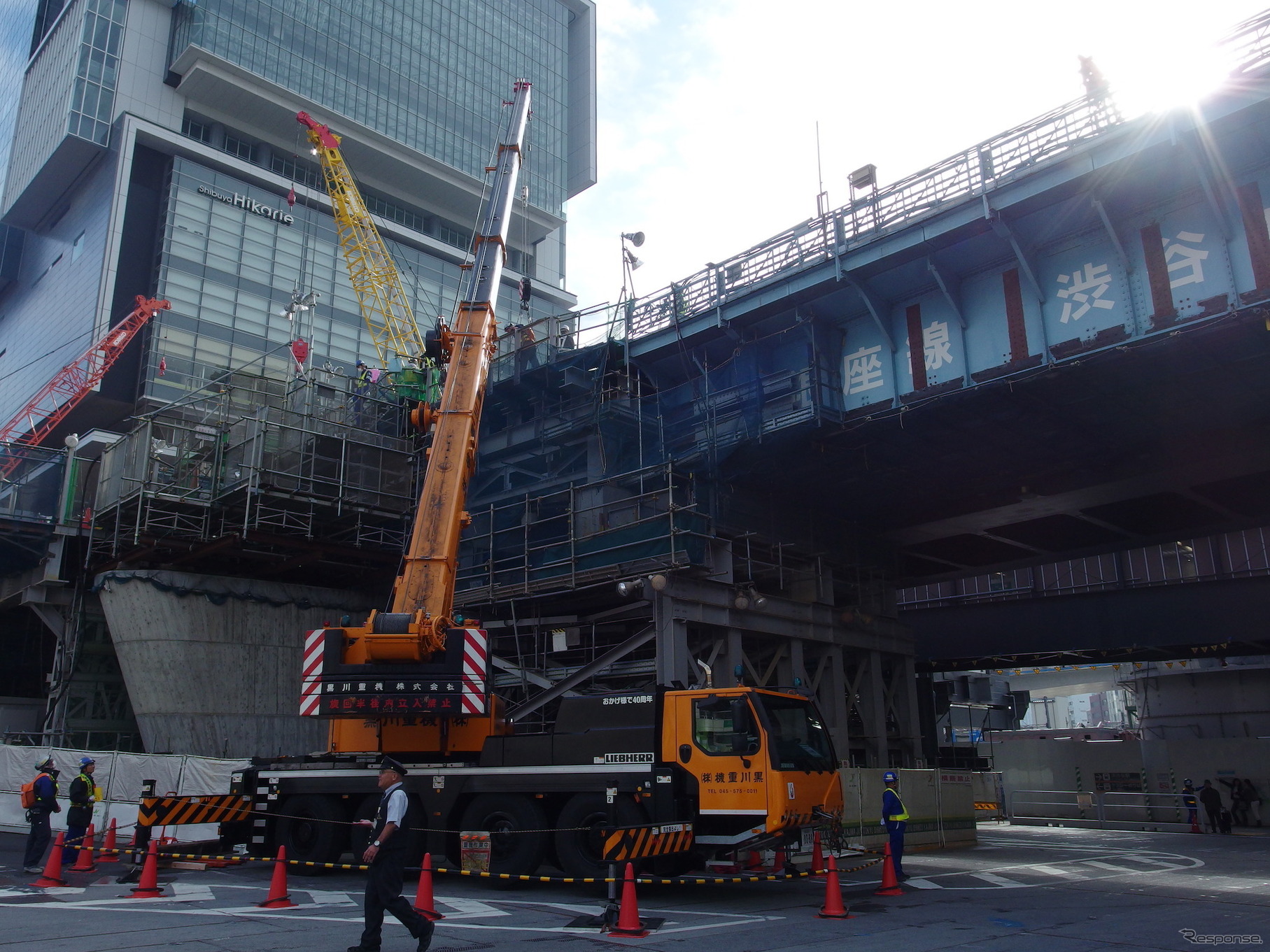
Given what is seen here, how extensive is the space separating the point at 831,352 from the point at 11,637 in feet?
129

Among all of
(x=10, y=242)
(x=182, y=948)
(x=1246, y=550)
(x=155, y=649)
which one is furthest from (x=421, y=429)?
(x=10, y=242)

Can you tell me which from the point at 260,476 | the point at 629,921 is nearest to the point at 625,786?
Answer: the point at 629,921

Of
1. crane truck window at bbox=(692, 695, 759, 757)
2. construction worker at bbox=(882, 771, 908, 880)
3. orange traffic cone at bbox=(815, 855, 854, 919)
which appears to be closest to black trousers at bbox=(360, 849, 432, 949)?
orange traffic cone at bbox=(815, 855, 854, 919)

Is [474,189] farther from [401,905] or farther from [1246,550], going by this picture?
[401,905]

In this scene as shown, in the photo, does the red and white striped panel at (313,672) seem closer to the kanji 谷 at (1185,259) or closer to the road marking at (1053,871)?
the road marking at (1053,871)

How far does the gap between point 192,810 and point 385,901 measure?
8273mm

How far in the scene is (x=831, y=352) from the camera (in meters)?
21.6

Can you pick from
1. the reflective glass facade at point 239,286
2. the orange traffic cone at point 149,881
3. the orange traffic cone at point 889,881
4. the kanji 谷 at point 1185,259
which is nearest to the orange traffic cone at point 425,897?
the orange traffic cone at point 149,881

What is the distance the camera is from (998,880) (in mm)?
14250

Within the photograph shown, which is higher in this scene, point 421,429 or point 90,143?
point 90,143

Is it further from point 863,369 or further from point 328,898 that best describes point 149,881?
point 863,369

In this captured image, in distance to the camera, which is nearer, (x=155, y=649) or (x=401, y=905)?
(x=401, y=905)

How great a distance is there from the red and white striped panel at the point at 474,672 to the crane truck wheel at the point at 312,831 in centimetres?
260

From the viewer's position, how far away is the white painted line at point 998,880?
1363cm
